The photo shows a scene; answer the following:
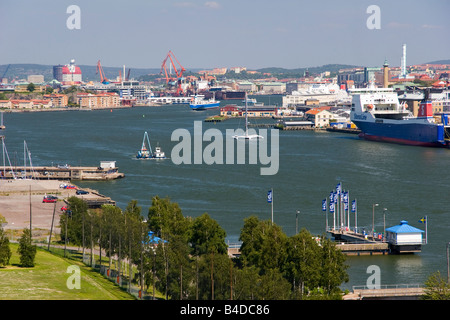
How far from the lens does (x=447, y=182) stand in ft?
54.4

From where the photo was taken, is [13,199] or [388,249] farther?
[13,199]

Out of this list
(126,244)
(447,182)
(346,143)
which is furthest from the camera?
(346,143)

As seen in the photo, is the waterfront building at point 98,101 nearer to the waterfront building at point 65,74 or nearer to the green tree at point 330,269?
the waterfront building at point 65,74

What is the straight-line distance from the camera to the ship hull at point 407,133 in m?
24.5

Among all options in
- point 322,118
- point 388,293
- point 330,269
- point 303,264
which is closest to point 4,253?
point 303,264

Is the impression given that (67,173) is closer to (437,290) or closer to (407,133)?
(407,133)

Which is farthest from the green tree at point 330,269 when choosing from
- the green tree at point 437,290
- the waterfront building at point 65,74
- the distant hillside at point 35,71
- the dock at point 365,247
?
the distant hillside at point 35,71

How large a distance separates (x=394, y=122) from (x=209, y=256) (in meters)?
19.9

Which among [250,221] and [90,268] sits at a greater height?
[250,221]

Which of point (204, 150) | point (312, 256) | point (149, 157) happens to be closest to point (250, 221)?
point (312, 256)

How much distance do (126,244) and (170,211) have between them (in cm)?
145

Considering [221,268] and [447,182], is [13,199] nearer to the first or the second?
[221,268]

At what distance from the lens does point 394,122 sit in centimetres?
2636

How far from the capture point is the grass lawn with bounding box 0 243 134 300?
23.3 ft
